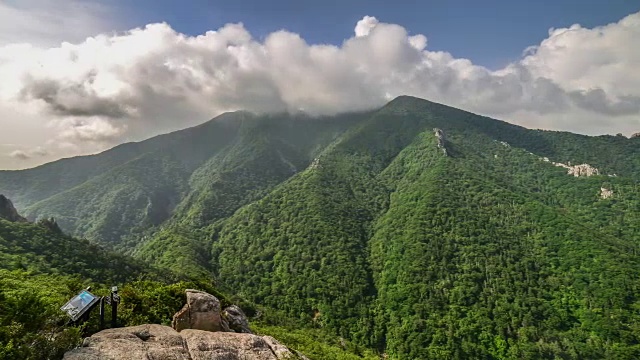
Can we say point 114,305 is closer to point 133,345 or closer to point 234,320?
point 133,345

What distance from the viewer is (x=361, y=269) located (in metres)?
160

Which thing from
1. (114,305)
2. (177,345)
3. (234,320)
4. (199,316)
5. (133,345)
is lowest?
(234,320)

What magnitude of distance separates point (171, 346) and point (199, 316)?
6.35 meters

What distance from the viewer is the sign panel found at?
747 inches

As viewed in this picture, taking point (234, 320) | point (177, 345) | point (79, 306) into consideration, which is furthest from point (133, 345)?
point (234, 320)

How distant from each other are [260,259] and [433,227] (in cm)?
8014

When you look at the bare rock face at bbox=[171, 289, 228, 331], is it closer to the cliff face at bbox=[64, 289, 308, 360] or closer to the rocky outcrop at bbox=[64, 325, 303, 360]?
the cliff face at bbox=[64, 289, 308, 360]

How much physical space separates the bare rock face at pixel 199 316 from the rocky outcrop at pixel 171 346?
320cm

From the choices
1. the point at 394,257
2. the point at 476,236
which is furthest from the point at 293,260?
the point at 476,236

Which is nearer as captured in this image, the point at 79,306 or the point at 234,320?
the point at 79,306

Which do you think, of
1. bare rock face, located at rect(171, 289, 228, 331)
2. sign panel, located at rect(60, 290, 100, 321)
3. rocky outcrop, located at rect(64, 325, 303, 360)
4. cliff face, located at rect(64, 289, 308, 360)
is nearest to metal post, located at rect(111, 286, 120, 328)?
sign panel, located at rect(60, 290, 100, 321)

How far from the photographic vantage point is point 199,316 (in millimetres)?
26172

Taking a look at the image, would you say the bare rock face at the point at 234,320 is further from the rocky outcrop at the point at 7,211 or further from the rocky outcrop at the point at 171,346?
the rocky outcrop at the point at 7,211

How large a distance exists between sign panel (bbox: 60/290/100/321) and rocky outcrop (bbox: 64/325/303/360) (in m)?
1.36
